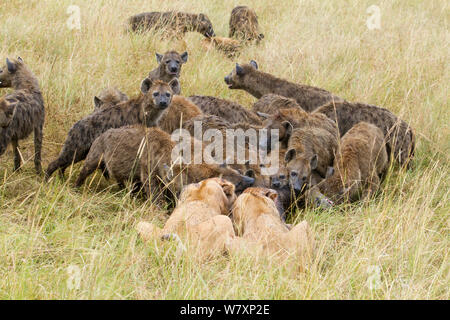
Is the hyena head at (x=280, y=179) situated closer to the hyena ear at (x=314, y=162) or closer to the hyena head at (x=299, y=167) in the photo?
the hyena head at (x=299, y=167)

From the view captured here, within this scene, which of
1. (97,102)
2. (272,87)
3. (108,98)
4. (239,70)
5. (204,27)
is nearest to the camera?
(97,102)

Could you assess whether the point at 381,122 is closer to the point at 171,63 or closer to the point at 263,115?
the point at 263,115

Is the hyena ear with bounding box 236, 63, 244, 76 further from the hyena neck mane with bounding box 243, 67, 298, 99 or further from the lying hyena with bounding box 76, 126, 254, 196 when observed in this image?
the lying hyena with bounding box 76, 126, 254, 196

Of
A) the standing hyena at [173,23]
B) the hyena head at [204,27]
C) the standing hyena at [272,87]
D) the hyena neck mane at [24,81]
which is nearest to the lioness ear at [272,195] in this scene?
the standing hyena at [272,87]

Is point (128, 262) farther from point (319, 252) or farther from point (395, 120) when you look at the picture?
point (395, 120)

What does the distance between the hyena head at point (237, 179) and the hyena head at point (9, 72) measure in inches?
94.5

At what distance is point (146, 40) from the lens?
26.4ft

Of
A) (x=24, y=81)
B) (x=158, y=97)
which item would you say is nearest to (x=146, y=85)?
(x=158, y=97)

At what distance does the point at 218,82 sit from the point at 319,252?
4008mm

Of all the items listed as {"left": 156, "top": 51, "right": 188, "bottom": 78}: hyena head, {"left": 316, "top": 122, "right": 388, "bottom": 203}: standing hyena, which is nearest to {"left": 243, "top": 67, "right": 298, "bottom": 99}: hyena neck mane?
{"left": 156, "top": 51, "right": 188, "bottom": 78}: hyena head

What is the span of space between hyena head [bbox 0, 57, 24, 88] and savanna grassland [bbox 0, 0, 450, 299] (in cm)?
46

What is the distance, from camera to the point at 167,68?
285 inches

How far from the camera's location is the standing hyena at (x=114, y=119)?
5.42 metres

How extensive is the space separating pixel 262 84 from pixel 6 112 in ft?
9.65
